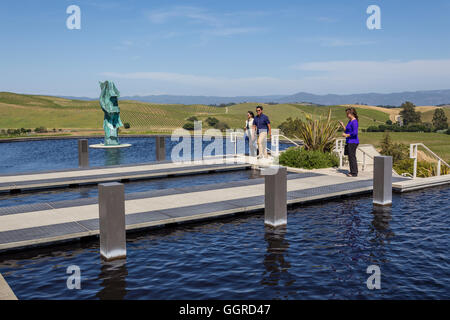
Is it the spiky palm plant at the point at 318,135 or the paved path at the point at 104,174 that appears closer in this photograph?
the paved path at the point at 104,174

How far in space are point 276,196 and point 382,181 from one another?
393 cm

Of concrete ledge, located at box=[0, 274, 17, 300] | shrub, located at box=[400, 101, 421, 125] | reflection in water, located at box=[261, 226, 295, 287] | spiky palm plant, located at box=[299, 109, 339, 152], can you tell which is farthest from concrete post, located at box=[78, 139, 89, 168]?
shrub, located at box=[400, 101, 421, 125]

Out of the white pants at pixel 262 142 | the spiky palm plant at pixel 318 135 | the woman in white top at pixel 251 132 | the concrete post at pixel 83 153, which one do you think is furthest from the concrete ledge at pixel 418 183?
the concrete post at pixel 83 153

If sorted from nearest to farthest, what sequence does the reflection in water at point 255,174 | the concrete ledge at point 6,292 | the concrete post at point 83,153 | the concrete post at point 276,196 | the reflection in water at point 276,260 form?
the concrete ledge at point 6,292, the reflection in water at point 276,260, the concrete post at point 276,196, the reflection in water at point 255,174, the concrete post at point 83,153

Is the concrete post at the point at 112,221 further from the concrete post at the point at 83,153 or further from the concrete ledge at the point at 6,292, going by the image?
the concrete post at the point at 83,153

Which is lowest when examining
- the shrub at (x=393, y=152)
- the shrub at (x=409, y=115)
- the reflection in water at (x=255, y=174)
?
the reflection in water at (x=255, y=174)

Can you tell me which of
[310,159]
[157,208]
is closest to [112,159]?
[310,159]

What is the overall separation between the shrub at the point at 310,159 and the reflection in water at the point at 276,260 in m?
8.74

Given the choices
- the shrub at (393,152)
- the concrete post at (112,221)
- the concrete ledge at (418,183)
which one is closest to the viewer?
the concrete post at (112,221)

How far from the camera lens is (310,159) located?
60.6ft

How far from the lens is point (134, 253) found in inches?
335

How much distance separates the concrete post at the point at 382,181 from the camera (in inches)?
480

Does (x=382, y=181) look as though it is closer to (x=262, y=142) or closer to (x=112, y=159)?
(x=262, y=142)
